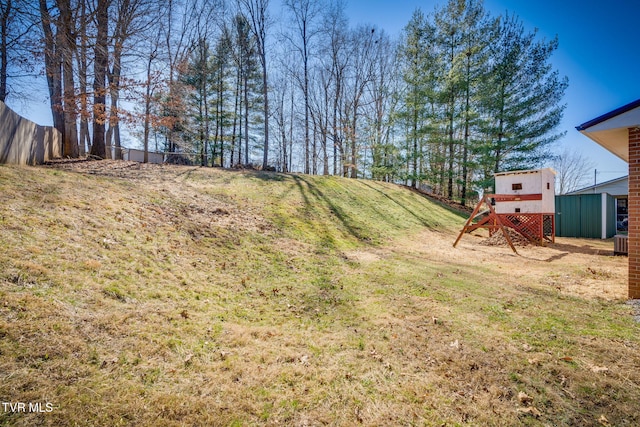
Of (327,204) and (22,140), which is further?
(327,204)

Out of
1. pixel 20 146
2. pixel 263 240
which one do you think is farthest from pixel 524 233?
pixel 20 146

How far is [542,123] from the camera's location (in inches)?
671

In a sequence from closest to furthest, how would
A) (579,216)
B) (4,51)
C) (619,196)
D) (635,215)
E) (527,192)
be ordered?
(635,215) → (4,51) → (527,192) → (579,216) → (619,196)

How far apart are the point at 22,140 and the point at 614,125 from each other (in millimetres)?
13011

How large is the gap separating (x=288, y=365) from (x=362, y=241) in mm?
6863

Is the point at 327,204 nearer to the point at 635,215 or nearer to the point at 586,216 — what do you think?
the point at 635,215

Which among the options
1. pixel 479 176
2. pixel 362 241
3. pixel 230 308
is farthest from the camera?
pixel 479 176

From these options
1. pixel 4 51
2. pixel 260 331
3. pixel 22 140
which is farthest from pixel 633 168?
pixel 4 51

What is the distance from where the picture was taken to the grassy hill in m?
2.21

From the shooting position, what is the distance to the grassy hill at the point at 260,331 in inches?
87.2

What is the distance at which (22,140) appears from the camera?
7.12m

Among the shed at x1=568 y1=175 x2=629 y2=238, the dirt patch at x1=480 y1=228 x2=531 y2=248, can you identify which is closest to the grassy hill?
the dirt patch at x1=480 y1=228 x2=531 y2=248

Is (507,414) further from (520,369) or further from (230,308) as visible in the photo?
(230,308)

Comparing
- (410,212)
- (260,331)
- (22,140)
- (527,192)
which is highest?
(22,140)
